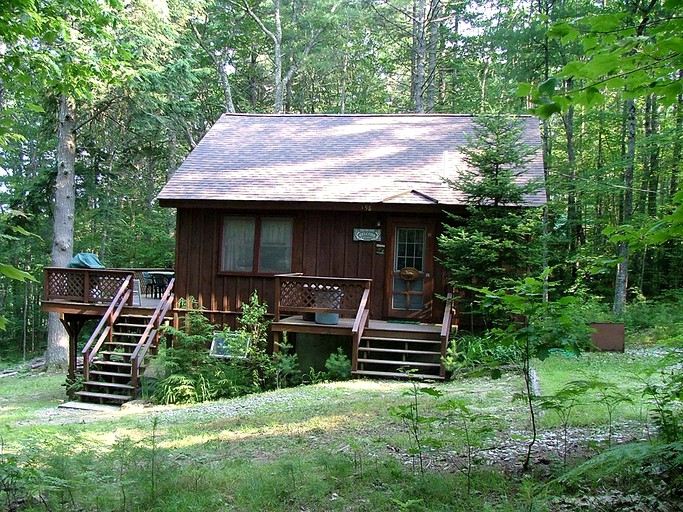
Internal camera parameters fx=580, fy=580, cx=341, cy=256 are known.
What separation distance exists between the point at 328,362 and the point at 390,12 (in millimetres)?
21100

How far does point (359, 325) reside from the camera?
10.2m

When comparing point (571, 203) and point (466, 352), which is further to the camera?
point (571, 203)

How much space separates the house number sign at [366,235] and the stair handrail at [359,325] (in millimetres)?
1502

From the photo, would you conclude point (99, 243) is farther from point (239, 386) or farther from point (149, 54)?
point (239, 386)

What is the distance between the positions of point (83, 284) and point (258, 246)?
3898 millimetres

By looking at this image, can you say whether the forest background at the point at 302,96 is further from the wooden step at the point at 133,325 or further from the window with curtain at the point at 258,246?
the window with curtain at the point at 258,246

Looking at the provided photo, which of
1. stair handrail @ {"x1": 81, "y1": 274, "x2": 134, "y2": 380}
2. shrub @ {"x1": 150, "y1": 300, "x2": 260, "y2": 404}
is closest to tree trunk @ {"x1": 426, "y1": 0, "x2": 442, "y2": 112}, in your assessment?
stair handrail @ {"x1": 81, "y1": 274, "x2": 134, "y2": 380}

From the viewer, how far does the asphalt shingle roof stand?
11.7 metres

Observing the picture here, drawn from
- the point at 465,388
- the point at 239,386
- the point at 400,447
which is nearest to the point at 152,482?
the point at 400,447

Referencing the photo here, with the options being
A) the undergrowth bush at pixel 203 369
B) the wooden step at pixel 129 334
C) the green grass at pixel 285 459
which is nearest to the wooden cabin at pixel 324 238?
the undergrowth bush at pixel 203 369

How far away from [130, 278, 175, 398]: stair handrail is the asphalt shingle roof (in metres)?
2.12

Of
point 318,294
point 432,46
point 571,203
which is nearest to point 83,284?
point 318,294

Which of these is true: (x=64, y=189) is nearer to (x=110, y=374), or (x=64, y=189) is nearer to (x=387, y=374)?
(x=110, y=374)

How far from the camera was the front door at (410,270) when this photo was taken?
11.7 metres
